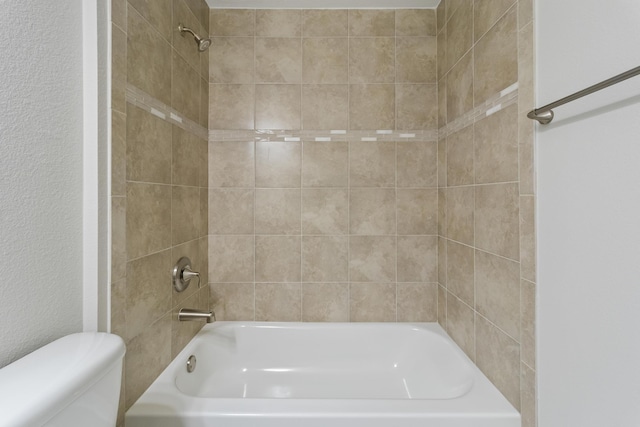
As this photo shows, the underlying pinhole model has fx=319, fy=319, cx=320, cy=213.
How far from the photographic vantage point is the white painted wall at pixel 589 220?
2.31 ft

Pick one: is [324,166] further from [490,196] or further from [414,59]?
[490,196]

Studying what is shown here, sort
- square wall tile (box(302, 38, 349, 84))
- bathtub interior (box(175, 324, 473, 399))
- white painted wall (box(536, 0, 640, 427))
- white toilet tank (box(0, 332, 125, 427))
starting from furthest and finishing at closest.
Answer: square wall tile (box(302, 38, 349, 84)) < bathtub interior (box(175, 324, 473, 399)) < white painted wall (box(536, 0, 640, 427)) < white toilet tank (box(0, 332, 125, 427))

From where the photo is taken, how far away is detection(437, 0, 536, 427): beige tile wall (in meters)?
1.07

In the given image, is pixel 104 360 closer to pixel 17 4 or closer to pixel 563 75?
pixel 17 4

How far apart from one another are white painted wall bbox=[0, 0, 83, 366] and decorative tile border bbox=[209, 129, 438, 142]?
1.06 metres

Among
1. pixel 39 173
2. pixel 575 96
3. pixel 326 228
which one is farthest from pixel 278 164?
pixel 575 96

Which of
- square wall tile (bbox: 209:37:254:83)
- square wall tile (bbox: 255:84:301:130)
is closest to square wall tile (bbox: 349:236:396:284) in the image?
square wall tile (bbox: 255:84:301:130)

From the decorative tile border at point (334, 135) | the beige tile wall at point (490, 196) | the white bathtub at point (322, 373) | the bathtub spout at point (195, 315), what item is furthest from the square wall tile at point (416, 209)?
the bathtub spout at point (195, 315)

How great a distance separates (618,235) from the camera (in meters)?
0.73

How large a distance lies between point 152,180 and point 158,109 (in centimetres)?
31

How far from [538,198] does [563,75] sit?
362 millimetres

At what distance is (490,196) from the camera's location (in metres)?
1.32

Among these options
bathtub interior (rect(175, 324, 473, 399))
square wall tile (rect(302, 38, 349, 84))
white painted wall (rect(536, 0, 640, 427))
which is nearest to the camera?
white painted wall (rect(536, 0, 640, 427))

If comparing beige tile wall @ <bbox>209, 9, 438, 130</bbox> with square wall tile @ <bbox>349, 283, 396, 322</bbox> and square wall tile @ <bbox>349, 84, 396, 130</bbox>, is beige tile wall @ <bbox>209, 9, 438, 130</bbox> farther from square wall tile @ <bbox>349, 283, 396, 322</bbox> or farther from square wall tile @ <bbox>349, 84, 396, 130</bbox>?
square wall tile @ <bbox>349, 283, 396, 322</bbox>
